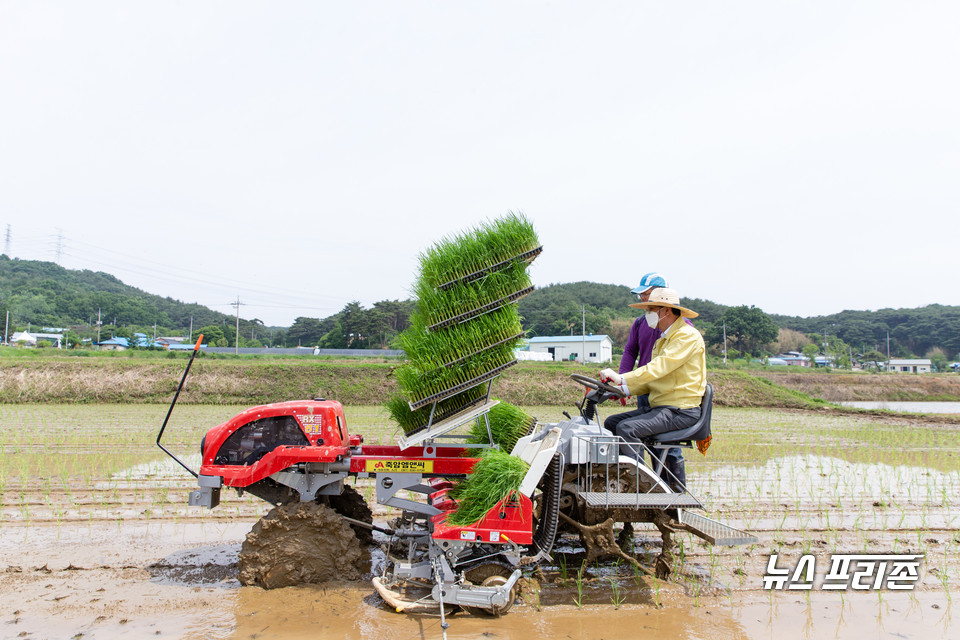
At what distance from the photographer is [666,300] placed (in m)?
4.78

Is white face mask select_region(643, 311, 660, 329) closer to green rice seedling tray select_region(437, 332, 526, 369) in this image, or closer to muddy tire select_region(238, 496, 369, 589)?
green rice seedling tray select_region(437, 332, 526, 369)

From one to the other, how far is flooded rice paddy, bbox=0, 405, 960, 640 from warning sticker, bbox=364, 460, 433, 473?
944mm

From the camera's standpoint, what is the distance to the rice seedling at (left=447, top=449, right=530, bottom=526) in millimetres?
4199

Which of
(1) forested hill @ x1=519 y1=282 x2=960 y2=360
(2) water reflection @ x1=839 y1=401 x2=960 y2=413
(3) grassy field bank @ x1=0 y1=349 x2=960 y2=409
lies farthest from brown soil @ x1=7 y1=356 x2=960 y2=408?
(1) forested hill @ x1=519 y1=282 x2=960 y2=360

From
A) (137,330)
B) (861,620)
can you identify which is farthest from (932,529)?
(137,330)

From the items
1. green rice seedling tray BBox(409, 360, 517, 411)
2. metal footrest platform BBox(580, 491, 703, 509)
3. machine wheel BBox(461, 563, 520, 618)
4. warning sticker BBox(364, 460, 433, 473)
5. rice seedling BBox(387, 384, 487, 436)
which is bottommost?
machine wheel BBox(461, 563, 520, 618)

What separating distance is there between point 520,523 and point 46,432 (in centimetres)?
1331

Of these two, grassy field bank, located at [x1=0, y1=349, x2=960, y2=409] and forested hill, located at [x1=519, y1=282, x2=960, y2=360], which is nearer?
grassy field bank, located at [x1=0, y1=349, x2=960, y2=409]

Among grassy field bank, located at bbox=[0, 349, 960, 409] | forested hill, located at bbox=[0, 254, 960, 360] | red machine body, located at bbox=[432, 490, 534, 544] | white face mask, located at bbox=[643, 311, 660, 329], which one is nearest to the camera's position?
red machine body, located at bbox=[432, 490, 534, 544]

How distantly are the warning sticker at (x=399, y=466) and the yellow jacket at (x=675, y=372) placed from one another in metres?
1.77

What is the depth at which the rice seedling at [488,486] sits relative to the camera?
4.20 metres

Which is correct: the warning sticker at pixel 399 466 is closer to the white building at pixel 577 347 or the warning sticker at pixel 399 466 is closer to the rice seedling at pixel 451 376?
the rice seedling at pixel 451 376

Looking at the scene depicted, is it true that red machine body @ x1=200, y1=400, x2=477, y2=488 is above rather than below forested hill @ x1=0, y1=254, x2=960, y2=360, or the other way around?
below

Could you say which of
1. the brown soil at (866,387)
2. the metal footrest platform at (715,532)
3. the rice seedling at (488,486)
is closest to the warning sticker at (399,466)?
the rice seedling at (488,486)
